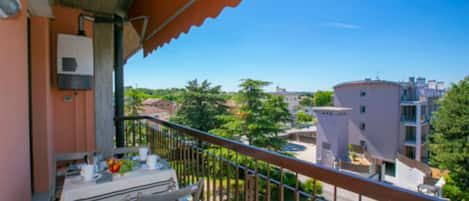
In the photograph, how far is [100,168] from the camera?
1.94 meters

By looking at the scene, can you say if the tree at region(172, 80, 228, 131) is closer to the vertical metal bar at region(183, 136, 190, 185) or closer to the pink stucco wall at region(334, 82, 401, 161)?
the pink stucco wall at region(334, 82, 401, 161)

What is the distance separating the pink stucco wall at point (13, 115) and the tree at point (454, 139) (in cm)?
1424

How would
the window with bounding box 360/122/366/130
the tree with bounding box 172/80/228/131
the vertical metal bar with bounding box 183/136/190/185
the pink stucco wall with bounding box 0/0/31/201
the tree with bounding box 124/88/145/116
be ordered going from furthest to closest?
the tree with bounding box 124/88/145/116 < the window with bounding box 360/122/366/130 < the tree with bounding box 172/80/228/131 < the vertical metal bar with bounding box 183/136/190/185 < the pink stucco wall with bounding box 0/0/31/201

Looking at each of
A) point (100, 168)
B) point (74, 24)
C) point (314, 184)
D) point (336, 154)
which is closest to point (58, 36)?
point (74, 24)

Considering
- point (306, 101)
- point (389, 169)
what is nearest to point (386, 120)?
point (389, 169)

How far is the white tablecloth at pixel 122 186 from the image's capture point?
1552 mm

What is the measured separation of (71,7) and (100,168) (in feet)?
7.78

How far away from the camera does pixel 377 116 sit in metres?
16.1

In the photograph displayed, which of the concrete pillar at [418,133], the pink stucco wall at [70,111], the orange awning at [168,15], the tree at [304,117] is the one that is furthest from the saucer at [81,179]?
the tree at [304,117]

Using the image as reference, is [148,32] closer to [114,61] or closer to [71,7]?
[114,61]

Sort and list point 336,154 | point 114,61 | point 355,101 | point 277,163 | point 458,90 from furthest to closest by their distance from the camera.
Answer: point 355,101 < point 336,154 < point 458,90 < point 114,61 < point 277,163

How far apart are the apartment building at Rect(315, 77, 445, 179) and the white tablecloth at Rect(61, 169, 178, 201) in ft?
46.9

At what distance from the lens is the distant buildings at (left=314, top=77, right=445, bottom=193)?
14.7 metres

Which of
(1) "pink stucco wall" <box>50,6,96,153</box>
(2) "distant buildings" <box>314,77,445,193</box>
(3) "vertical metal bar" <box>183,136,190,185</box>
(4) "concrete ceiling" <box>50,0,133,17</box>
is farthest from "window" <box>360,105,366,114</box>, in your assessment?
(1) "pink stucco wall" <box>50,6,96,153</box>
